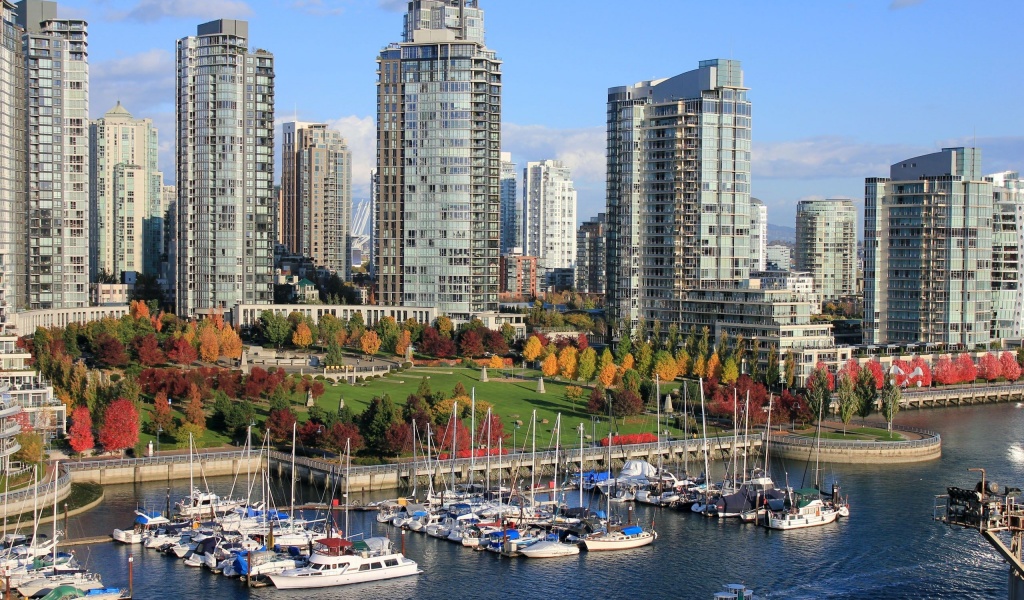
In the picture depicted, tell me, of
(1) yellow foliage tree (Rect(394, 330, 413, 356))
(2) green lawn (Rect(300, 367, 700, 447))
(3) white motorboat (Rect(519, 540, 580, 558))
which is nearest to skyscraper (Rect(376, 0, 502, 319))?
(1) yellow foliage tree (Rect(394, 330, 413, 356))

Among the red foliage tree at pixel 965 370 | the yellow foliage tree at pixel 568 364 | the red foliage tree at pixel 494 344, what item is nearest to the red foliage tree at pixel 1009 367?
the red foliage tree at pixel 965 370

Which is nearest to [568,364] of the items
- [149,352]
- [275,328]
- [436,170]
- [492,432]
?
[492,432]

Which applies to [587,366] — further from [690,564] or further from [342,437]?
[690,564]

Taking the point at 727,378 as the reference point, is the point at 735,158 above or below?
above

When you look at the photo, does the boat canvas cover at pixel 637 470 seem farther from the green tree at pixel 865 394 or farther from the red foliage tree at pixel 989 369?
the red foliage tree at pixel 989 369

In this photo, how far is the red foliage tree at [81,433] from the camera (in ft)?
242

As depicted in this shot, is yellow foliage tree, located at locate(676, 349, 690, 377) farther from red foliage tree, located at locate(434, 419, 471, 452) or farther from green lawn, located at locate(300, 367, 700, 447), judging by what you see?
red foliage tree, located at locate(434, 419, 471, 452)

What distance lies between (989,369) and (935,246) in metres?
13.0

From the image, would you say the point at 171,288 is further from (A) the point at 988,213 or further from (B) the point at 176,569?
(B) the point at 176,569

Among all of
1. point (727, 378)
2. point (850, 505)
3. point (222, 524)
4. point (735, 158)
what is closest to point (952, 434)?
point (727, 378)

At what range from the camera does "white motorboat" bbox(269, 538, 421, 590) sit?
177 ft

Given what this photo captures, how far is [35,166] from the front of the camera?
429ft

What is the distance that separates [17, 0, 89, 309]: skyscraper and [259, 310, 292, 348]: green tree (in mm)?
21901

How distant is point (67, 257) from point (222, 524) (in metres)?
78.1
